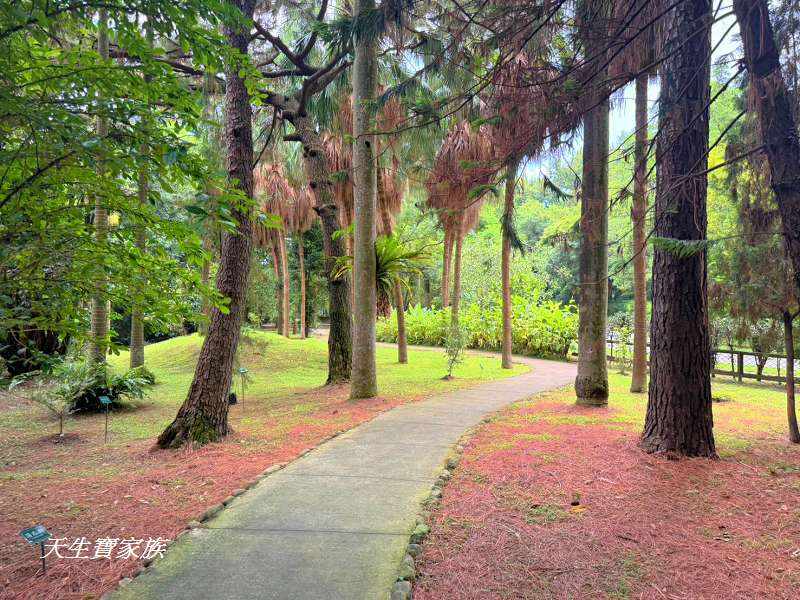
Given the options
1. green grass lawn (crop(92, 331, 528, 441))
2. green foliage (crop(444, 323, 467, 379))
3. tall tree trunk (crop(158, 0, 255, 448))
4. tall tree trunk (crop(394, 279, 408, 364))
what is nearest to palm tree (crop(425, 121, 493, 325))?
green foliage (crop(444, 323, 467, 379))

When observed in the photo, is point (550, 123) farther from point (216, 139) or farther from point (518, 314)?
point (518, 314)

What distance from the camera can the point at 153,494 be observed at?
13.8 feet

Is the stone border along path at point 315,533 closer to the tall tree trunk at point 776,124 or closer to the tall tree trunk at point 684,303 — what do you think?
the tall tree trunk at point 684,303

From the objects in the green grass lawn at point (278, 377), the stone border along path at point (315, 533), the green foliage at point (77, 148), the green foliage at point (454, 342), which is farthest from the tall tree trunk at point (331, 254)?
the green foliage at point (77, 148)

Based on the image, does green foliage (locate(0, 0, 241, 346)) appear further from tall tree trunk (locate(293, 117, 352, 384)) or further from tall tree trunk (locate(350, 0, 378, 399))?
tall tree trunk (locate(293, 117, 352, 384))

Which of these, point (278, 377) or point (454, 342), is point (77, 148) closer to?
point (454, 342)

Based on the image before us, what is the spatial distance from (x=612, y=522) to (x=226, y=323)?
471cm

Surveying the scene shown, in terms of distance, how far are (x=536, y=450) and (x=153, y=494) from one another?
3.59 metres

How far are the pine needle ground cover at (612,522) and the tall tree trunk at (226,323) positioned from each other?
10.1ft

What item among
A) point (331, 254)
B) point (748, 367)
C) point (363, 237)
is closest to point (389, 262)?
point (331, 254)

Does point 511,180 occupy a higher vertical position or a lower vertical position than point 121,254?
higher

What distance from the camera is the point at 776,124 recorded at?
348 centimetres

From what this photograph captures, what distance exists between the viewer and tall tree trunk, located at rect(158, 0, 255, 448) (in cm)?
603

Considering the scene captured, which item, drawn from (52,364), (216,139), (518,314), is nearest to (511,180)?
(52,364)
